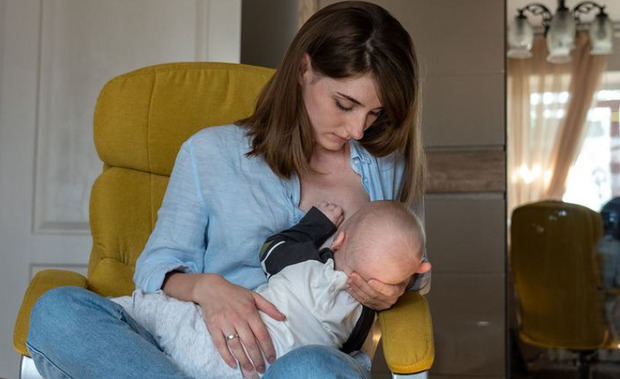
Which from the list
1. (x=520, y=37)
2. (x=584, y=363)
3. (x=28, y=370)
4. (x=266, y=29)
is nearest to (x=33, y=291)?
(x=28, y=370)

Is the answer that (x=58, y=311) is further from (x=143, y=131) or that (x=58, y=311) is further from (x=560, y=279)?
(x=560, y=279)

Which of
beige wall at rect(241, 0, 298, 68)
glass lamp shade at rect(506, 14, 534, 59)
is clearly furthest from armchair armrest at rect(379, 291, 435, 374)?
glass lamp shade at rect(506, 14, 534, 59)

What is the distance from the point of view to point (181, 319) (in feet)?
4.15

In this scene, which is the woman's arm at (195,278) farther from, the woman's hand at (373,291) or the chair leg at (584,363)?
the chair leg at (584,363)

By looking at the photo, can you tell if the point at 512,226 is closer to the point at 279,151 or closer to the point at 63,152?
the point at 63,152

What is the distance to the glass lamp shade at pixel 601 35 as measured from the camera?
406 centimetres

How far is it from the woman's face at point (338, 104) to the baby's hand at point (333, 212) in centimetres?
12

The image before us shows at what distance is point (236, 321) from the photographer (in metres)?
1.23

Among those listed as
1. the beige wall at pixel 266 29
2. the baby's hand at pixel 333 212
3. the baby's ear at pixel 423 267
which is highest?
the beige wall at pixel 266 29

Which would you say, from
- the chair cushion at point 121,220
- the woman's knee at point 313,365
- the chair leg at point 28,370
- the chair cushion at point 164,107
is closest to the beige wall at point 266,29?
the chair cushion at point 164,107

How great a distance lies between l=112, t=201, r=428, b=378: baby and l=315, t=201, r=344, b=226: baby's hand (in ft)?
0.33

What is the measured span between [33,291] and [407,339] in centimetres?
66

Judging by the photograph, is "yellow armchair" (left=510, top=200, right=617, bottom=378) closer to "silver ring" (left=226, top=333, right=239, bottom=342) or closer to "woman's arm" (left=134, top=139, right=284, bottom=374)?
"woman's arm" (left=134, top=139, right=284, bottom=374)

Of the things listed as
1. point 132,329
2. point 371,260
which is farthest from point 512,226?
point 132,329
